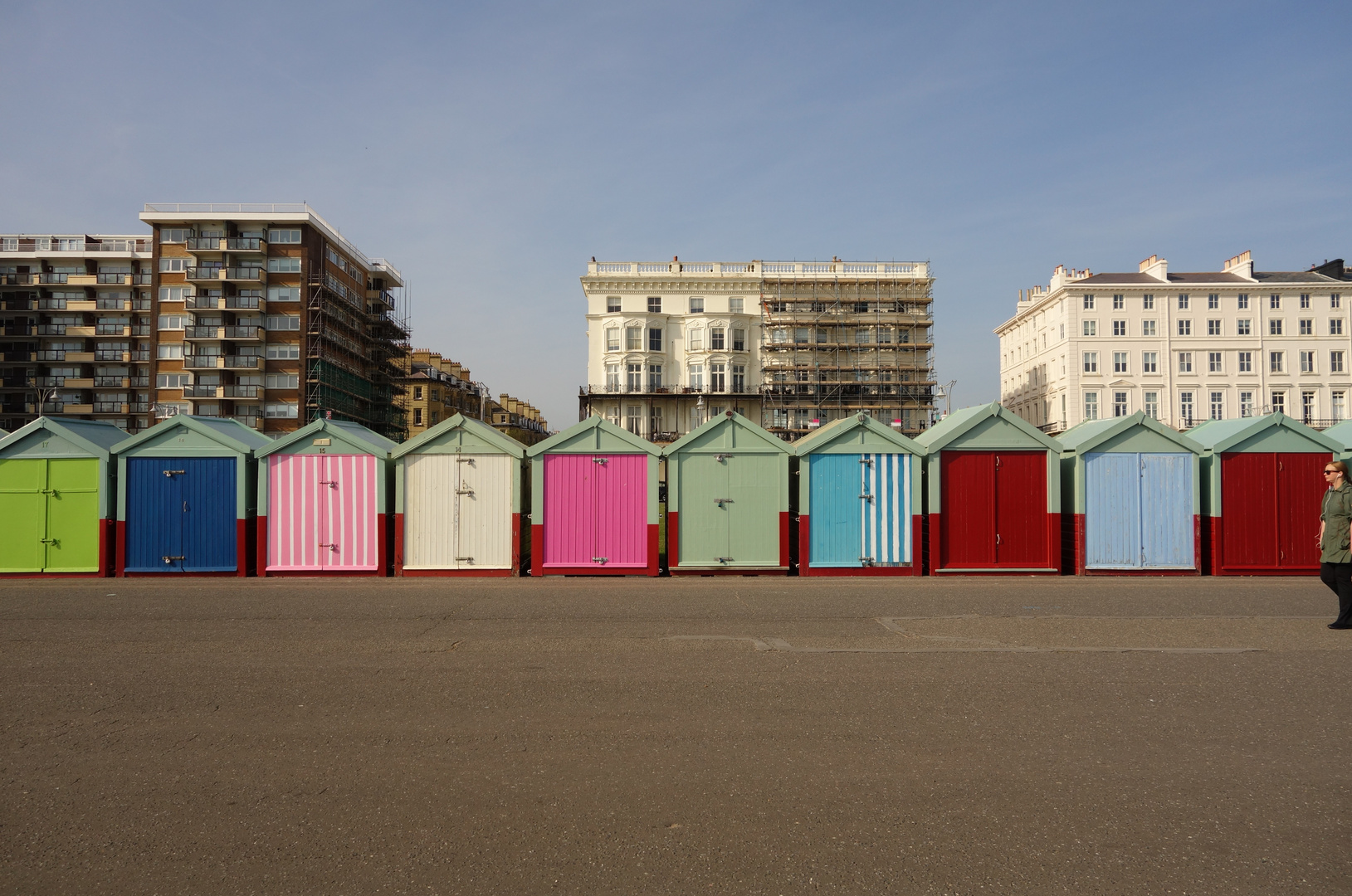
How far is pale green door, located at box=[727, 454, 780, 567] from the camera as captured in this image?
14.6 m

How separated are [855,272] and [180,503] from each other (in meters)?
62.4

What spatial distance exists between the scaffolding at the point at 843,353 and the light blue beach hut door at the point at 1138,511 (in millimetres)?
52084

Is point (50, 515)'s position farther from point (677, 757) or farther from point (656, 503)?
point (677, 757)

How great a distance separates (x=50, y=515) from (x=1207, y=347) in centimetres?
8167

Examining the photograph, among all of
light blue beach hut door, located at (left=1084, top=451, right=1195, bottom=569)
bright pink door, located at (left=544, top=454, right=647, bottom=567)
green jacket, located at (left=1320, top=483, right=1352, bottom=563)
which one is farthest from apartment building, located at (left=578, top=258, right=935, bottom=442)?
green jacket, located at (left=1320, top=483, right=1352, bottom=563)

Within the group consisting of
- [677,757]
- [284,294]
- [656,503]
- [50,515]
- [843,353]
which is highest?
[284,294]

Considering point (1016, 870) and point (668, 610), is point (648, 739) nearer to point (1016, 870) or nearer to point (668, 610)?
point (1016, 870)

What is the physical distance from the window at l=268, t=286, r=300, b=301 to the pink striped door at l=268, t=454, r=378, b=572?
172 feet

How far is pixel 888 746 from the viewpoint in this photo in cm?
519

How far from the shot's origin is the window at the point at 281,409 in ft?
197

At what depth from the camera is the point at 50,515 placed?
14484 mm

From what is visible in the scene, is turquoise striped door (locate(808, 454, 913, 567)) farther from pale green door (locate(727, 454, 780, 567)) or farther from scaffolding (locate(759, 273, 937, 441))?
scaffolding (locate(759, 273, 937, 441))

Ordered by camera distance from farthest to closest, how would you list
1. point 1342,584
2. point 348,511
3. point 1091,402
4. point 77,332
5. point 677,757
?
point 1091,402 → point 77,332 → point 348,511 → point 1342,584 → point 677,757

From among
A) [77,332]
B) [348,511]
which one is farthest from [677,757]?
[77,332]
